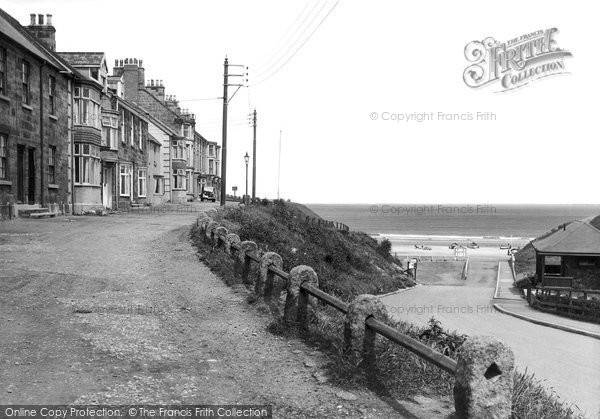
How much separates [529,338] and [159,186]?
38.8m

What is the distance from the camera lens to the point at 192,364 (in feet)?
21.1

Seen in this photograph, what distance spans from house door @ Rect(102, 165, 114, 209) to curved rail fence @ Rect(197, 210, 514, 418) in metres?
26.9

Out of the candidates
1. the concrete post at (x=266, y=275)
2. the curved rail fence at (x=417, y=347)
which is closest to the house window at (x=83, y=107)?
the curved rail fence at (x=417, y=347)

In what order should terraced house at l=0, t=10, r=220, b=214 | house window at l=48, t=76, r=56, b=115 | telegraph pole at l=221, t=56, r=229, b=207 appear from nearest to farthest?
terraced house at l=0, t=10, r=220, b=214 < house window at l=48, t=76, r=56, b=115 < telegraph pole at l=221, t=56, r=229, b=207

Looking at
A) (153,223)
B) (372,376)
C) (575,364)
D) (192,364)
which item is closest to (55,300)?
(192,364)

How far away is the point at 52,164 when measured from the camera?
2800 centimetres

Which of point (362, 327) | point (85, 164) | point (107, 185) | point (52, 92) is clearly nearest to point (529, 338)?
point (362, 327)

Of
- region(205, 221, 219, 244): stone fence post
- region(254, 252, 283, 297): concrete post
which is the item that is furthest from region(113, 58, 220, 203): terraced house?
region(254, 252, 283, 297): concrete post

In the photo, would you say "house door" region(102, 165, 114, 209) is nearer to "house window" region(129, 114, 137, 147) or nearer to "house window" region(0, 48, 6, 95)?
"house window" region(129, 114, 137, 147)

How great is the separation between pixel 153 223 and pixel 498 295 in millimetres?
21978

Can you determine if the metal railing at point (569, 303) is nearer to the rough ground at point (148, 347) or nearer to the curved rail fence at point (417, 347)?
the rough ground at point (148, 347)

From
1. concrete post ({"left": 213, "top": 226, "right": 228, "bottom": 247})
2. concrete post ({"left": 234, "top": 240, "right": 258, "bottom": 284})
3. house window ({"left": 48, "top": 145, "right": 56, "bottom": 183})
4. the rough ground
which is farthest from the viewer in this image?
house window ({"left": 48, "top": 145, "right": 56, "bottom": 183})

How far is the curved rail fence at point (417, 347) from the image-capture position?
4492 millimetres

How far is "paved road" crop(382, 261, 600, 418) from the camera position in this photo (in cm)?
1361
